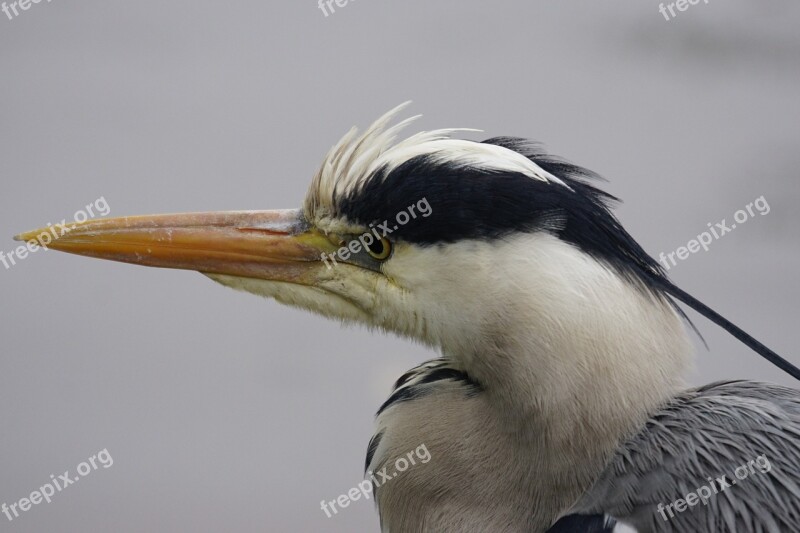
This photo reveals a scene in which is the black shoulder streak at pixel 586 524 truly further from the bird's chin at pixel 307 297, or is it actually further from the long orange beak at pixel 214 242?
the long orange beak at pixel 214 242

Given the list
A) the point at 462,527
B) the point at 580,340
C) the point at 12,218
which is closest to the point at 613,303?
the point at 580,340

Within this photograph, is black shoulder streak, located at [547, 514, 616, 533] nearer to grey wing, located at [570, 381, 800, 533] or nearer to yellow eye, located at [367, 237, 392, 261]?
grey wing, located at [570, 381, 800, 533]

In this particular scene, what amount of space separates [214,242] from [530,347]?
50 centimetres

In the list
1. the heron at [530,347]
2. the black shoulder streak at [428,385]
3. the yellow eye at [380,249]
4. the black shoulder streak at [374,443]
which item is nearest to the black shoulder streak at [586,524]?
the heron at [530,347]

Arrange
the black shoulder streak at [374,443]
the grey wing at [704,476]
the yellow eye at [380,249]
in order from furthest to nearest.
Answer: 1. the black shoulder streak at [374,443]
2. the yellow eye at [380,249]
3. the grey wing at [704,476]

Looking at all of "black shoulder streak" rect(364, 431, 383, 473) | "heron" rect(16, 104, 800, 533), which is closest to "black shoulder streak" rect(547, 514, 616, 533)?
"heron" rect(16, 104, 800, 533)

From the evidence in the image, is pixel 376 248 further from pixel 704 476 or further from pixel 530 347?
pixel 704 476

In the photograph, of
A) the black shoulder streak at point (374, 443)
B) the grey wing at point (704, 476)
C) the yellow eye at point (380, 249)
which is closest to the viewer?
the grey wing at point (704, 476)

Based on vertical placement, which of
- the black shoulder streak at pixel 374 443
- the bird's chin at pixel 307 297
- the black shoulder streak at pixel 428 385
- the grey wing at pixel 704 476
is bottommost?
the grey wing at pixel 704 476

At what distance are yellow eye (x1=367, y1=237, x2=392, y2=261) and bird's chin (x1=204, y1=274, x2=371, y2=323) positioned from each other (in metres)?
0.08

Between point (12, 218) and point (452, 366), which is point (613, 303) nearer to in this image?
point (452, 366)

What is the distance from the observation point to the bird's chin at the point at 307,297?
4.75ft

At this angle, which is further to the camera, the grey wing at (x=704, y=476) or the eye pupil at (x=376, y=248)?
the eye pupil at (x=376, y=248)

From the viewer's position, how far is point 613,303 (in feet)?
4.20
